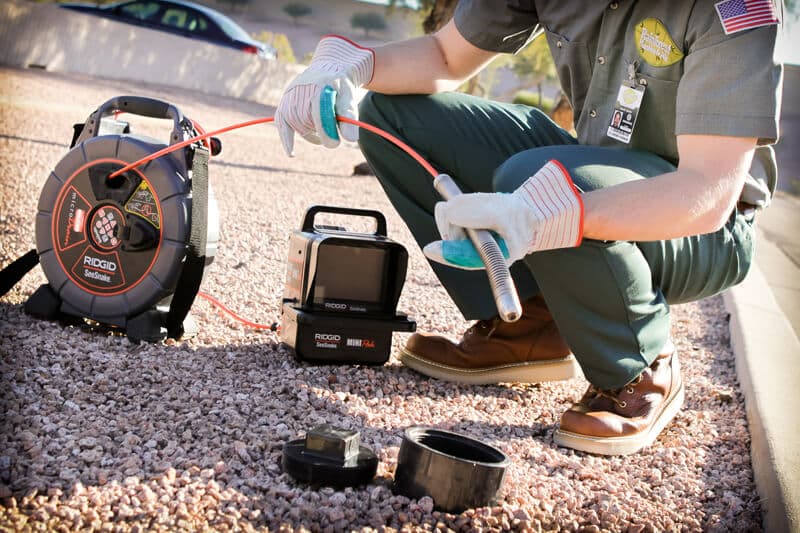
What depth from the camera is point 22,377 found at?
6.48 feet

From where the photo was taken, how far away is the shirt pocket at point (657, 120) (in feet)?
7.17

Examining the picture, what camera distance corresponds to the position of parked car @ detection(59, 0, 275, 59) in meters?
15.2

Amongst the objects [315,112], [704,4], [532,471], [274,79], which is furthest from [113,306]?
[274,79]

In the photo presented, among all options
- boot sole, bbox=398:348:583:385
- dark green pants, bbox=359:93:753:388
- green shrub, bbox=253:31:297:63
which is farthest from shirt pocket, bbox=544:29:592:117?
green shrub, bbox=253:31:297:63

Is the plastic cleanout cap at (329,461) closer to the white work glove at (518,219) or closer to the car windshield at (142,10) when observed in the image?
the white work glove at (518,219)

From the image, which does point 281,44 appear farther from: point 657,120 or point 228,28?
point 657,120

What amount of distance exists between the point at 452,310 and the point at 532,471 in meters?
1.56

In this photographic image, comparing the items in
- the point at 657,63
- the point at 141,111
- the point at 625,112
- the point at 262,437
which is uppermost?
the point at 657,63

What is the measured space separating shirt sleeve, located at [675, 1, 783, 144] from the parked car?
48.7 feet

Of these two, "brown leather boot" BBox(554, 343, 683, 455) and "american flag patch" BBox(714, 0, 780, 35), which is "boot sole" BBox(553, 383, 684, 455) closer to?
"brown leather boot" BBox(554, 343, 683, 455)

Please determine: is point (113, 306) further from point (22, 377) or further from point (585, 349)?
point (585, 349)

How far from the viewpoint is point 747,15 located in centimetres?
189

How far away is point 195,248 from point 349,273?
17.9 inches

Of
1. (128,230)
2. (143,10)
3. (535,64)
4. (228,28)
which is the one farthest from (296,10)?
(128,230)
